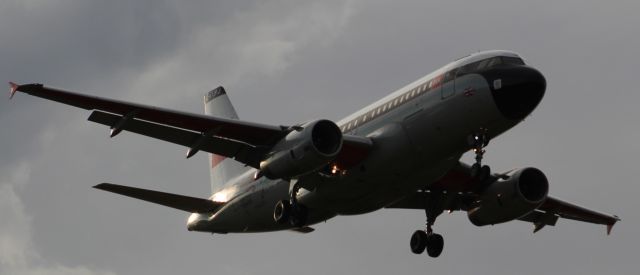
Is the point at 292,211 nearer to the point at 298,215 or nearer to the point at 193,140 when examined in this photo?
the point at 298,215

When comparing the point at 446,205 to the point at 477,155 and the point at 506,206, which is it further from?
the point at 477,155

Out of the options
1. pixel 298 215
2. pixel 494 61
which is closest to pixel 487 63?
pixel 494 61

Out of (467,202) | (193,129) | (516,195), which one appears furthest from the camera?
(467,202)

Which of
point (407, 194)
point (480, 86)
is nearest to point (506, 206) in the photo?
point (407, 194)

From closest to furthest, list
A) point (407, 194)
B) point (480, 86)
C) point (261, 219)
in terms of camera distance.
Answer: point (480, 86), point (407, 194), point (261, 219)

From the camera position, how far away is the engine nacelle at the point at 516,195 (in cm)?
5347

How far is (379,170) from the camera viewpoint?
4641 centimetres

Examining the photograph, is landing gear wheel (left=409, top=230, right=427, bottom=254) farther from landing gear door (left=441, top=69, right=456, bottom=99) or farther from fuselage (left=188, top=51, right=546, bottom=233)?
landing gear door (left=441, top=69, right=456, bottom=99)

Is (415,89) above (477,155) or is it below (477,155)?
above

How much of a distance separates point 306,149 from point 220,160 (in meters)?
14.8

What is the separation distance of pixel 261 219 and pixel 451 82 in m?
11.2

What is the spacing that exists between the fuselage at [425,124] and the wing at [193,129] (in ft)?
3.54

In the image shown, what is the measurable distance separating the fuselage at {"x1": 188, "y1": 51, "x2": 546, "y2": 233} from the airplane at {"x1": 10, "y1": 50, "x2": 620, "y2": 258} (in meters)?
0.04

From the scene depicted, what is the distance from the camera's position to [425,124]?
149 feet
